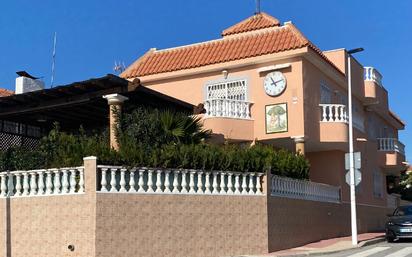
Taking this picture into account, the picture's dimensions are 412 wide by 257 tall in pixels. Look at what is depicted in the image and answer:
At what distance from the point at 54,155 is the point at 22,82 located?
8.77 meters

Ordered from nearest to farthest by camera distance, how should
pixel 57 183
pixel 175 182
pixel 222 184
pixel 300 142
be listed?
pixel 57 183, pixel 175 182, pixel 222 184, pixel 300 142

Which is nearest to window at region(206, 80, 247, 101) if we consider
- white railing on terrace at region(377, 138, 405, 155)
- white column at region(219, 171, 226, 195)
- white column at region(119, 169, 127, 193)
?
white column at region(219, 171, 226, 195)

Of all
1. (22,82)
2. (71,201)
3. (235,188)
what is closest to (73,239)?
(71,201)

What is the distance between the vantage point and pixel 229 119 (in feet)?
68.2

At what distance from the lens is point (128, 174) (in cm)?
1273

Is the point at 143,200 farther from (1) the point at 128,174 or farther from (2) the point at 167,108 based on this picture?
(2) the point at 167,108

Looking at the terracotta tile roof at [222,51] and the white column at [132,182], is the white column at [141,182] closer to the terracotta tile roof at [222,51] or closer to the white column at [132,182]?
the white column at [132,182]

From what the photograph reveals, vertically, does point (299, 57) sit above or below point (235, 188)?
above

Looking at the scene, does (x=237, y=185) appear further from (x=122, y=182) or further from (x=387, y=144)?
(x=387, y=144)

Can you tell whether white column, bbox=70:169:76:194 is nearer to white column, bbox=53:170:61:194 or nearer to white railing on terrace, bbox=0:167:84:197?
white railing on terrace, bbox=0:167:84:197

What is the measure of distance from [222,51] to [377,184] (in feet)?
44.6

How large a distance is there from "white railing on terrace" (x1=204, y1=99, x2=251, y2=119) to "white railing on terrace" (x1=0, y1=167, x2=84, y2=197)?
28.5 feet

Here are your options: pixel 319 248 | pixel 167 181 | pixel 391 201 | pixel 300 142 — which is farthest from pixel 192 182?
pixel 391 201

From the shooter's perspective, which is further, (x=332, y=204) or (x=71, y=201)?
(x=332, y=204)
